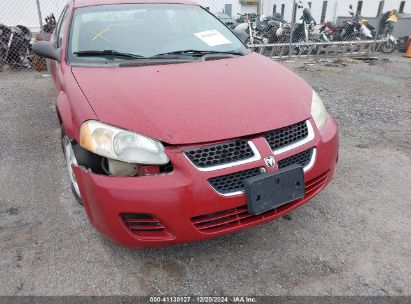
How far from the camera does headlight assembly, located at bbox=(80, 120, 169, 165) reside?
1904 millimetres

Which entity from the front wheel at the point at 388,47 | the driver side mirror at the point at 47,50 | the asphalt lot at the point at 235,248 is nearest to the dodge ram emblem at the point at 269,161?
the asphalt lot at the point at 235,248

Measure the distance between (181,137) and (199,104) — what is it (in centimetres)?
34

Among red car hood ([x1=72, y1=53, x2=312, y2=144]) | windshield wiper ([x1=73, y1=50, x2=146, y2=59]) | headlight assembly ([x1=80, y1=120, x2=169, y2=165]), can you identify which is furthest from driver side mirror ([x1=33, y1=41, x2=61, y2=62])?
headlight assembly ([x1=80, y1=120, x2=169, y2=165])

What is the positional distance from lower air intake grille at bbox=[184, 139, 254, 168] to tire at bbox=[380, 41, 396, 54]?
1086 centimetres

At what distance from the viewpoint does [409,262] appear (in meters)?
2.28

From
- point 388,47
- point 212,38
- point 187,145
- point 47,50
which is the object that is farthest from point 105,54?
point 388,47

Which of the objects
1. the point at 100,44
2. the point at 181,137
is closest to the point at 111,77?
the point at 100,44

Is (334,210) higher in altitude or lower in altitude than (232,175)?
lower

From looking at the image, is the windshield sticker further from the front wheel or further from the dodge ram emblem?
the front wheel

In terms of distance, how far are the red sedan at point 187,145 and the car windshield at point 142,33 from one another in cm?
13

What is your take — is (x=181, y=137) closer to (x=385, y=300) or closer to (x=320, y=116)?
(x=320, y=116)

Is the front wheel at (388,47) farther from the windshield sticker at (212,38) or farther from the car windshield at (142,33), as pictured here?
the windshield sticker at (212,38)

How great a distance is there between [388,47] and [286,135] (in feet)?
35.2

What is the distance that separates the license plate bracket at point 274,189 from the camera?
6.37 feet
